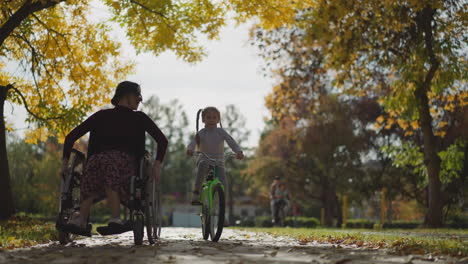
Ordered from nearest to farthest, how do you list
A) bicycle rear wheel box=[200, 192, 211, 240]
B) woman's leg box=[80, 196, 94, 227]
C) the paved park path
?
the paved park path, woman's leg box=[80, 196, 94, 227], bicycle rear wheel box=[200, 192, 211, 240]

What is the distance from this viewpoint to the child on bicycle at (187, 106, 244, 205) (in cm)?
827

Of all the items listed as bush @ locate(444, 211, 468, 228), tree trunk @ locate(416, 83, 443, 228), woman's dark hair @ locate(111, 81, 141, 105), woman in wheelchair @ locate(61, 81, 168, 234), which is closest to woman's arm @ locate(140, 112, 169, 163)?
woman in wheelchair @ locate(61, 81, 168, 234)

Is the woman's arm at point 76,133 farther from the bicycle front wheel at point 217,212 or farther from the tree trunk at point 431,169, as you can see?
the tree trunk at point 431,169

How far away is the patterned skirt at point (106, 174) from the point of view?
620 cm

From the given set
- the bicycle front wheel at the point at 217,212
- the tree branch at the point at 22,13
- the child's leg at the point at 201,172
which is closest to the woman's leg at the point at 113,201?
the bicycle front wheel at the point at 217,212

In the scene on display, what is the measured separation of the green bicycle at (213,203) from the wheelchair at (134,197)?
3.34 ft

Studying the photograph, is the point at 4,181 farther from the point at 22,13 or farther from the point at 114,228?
the point at 114,228

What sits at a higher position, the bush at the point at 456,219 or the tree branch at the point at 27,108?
the tree branch at the point at 27,108

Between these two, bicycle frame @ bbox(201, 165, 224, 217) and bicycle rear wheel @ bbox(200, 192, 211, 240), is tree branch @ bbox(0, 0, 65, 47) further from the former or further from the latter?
bicycle rear wheel @ bbox(200, 192, 211, 240)

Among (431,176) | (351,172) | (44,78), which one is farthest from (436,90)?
(351,172)

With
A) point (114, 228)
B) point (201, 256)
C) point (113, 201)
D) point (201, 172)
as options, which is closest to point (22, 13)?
point (201, 172)

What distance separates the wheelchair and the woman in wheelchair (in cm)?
9

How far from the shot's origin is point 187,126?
83500 millimetres

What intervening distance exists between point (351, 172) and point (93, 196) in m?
29.5
